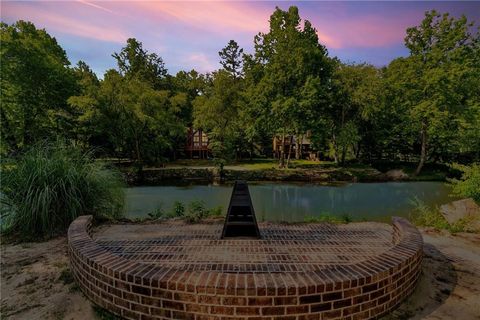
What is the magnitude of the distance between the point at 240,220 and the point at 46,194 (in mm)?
3392

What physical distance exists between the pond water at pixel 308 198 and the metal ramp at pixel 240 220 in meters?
4.92

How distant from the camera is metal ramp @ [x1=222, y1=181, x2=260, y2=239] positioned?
4.55 metres

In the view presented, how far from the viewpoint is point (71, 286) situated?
11.1 ft

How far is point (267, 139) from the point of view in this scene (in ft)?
105

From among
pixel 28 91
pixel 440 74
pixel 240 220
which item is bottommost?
pixel 240 220

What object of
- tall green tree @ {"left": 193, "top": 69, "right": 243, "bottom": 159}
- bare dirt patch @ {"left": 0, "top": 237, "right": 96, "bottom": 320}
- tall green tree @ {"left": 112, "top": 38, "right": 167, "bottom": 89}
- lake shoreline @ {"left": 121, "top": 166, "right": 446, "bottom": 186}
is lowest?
lake shoreline @ {"left": 121, "top": 166, "right": 446, "bottom": 186}

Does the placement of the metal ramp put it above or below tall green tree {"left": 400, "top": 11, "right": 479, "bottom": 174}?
below

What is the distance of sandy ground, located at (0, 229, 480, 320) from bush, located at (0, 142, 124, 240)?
0.51 meters

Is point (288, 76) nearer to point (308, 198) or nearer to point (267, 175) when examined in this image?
point (267, 175)

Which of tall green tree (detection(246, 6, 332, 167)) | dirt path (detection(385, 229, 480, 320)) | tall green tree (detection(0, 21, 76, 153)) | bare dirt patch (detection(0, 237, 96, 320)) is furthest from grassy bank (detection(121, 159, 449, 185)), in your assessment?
dirt path (detection(385, 229, 480, 320))

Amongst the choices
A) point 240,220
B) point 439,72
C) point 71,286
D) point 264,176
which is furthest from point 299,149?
point 71,286

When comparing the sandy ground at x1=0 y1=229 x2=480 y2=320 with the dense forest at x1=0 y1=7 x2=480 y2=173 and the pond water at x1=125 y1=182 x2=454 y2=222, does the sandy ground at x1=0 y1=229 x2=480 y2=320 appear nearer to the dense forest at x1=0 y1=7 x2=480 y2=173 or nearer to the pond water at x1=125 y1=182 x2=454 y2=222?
the pond water at x1=125 y1=182 x2=454 y2=222

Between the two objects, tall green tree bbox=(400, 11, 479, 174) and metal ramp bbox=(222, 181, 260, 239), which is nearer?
metal ramp bbox=(222, 181, 260, 239)

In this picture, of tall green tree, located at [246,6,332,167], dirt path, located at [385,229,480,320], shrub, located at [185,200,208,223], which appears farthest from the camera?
tall green tree, located at [246,6,332,167]
